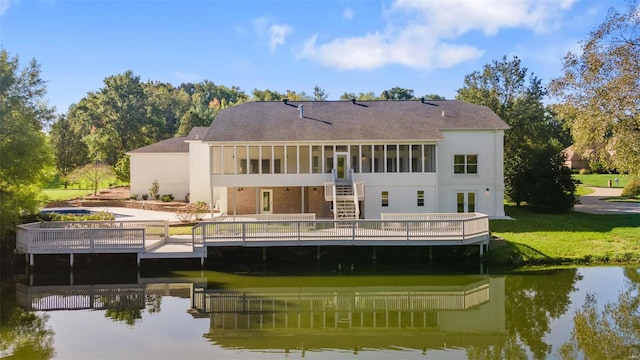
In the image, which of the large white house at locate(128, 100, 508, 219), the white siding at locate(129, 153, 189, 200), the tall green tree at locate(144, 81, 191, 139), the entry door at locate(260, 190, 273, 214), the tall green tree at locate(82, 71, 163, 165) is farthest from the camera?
the tall green tree at locate(144, 81, 191, 139)

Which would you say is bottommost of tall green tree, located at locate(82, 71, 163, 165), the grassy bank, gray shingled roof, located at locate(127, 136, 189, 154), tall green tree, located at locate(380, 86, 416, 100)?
the grassy bank

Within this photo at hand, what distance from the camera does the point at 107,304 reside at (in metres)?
16.8

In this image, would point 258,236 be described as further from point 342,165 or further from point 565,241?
point 565,241

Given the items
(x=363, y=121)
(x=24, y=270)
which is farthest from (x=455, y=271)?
(x=24, y=270)

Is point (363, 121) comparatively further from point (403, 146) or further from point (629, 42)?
point (629, 42)

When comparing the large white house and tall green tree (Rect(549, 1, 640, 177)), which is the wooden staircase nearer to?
the large white house

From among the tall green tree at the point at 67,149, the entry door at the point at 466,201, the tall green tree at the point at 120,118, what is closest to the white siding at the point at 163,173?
the tall green tree at the point at 120,118

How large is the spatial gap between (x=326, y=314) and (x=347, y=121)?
16588 millimetres

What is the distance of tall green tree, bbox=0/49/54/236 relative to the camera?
21.3 meters

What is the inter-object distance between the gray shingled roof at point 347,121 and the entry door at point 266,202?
338 centimetres

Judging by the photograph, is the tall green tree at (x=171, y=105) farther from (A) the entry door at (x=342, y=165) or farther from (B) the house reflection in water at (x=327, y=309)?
(B) the house reflection in water at (x=327, y=309)

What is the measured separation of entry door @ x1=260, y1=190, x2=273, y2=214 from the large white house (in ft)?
0.19

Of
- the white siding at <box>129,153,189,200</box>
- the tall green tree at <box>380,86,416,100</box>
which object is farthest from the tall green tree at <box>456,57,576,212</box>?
the tall green tree at <box>380,86,416,100</box>

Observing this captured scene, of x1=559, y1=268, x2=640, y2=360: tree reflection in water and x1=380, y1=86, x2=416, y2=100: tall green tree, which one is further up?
x1=380, y1=86, x2=416, y2=100: tall green tree
